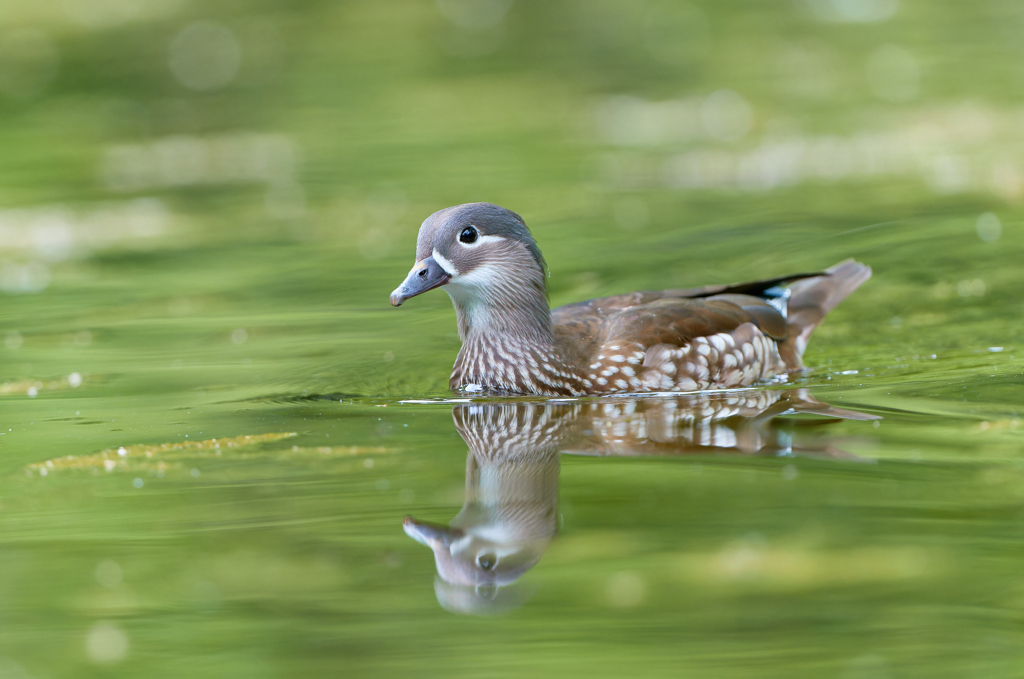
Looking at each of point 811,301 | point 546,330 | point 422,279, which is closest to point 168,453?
point 422,279

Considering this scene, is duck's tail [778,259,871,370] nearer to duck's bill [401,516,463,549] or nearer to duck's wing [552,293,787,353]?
duck's wing [552,293,787,353]

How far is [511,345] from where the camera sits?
680 cm

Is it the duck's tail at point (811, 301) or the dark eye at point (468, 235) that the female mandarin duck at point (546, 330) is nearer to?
the dark eye at point (468, 235)

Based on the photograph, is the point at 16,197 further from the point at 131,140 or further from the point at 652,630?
the point at 652,630

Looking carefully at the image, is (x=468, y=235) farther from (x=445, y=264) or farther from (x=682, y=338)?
(x=682, y=338)

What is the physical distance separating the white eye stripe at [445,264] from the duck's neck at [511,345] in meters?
0.25

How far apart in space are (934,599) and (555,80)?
46.3ft

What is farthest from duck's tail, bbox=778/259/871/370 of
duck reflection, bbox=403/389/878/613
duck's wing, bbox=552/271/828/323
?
duck reflection, bbox=403/389/878/613

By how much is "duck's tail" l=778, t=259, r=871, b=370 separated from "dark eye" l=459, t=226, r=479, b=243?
1893mm

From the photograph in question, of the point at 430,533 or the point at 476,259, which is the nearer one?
the point at 430,533

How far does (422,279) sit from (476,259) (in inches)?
14.3

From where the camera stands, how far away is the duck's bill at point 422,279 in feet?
20.9

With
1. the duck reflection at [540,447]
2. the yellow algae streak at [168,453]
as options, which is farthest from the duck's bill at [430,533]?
the yellow algae streak at [168,453]

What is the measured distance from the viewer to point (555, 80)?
17.5m
